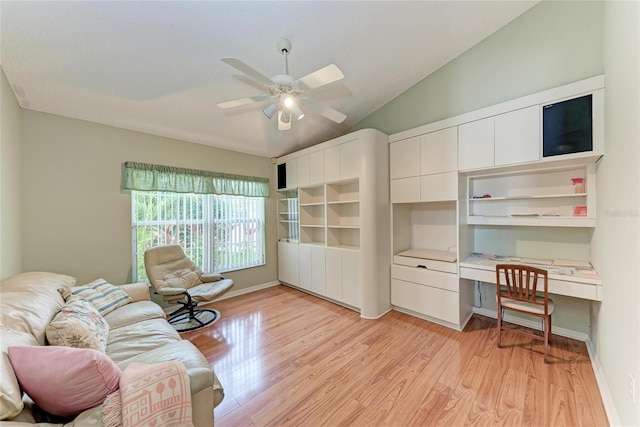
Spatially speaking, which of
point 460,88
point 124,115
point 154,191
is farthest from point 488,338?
point 124,115

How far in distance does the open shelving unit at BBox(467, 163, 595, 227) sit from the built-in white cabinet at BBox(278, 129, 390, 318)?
3.12 feet

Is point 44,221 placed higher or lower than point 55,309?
higher

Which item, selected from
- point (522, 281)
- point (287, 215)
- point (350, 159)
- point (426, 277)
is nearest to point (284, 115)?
point (350, 159)

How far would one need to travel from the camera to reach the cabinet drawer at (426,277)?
9.12 feet

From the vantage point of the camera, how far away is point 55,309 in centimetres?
164

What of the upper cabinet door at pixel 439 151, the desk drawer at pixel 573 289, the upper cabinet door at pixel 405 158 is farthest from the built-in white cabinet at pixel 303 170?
the desk drawer at pixel 573 289

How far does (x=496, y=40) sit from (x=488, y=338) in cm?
335

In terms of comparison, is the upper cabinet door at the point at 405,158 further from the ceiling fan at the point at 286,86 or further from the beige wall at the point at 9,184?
the beige wall at the point at 9,184

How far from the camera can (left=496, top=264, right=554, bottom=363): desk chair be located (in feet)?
7.12

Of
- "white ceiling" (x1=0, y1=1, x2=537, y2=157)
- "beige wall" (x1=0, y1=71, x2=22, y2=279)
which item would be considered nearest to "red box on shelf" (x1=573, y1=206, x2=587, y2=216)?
"white ceiling" (x1=0, y1=1, x2=537, y2=157)

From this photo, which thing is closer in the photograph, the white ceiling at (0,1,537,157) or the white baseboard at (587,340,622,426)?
the white baseboard at (587,340,622,426)

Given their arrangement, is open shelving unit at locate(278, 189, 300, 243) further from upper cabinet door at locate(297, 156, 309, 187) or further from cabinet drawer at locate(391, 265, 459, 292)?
cabinet drawer at locate(391, 265, 459, 292)

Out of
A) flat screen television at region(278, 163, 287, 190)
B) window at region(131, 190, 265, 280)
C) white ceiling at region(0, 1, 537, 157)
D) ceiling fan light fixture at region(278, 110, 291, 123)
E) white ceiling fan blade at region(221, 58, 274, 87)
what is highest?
white ceiling at region(0, 1, 537, 157)

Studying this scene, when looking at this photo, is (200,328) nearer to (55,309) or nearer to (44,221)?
(55,309)
